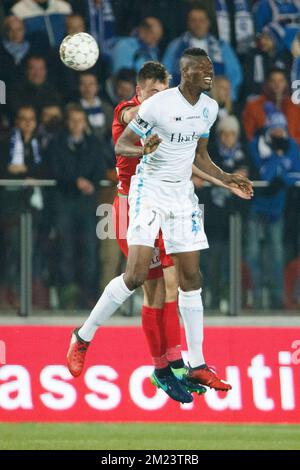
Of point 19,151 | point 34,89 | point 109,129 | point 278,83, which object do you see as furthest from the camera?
point 278,83

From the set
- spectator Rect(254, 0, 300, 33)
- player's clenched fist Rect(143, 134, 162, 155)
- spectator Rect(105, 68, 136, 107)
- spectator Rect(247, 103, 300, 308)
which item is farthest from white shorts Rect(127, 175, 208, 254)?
spectator Rect(254, 0, 300, 33)

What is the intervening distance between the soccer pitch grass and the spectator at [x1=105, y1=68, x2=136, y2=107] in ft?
10.7

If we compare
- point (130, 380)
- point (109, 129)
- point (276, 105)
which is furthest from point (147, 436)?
point (276, 105)

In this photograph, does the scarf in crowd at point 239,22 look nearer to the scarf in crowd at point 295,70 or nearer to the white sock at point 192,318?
the scarf in crowd at point 295,70

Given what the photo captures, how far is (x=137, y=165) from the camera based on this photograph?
10492 mm

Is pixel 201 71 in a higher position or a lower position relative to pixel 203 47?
lower

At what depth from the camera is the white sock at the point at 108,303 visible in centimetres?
1018

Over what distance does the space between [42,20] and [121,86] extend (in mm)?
1186

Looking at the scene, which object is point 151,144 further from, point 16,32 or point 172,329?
point 16,32

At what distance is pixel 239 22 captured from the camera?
15453mm

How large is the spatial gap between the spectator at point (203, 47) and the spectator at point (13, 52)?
4.69ft

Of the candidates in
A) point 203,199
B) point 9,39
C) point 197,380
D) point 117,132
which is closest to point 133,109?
point 117,132

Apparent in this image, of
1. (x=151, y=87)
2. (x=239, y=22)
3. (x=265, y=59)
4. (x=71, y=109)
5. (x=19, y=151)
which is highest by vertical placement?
(x=239, y=22)

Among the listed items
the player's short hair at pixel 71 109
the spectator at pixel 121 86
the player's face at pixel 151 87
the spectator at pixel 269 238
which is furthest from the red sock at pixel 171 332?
the spectator at pixel 121 86
